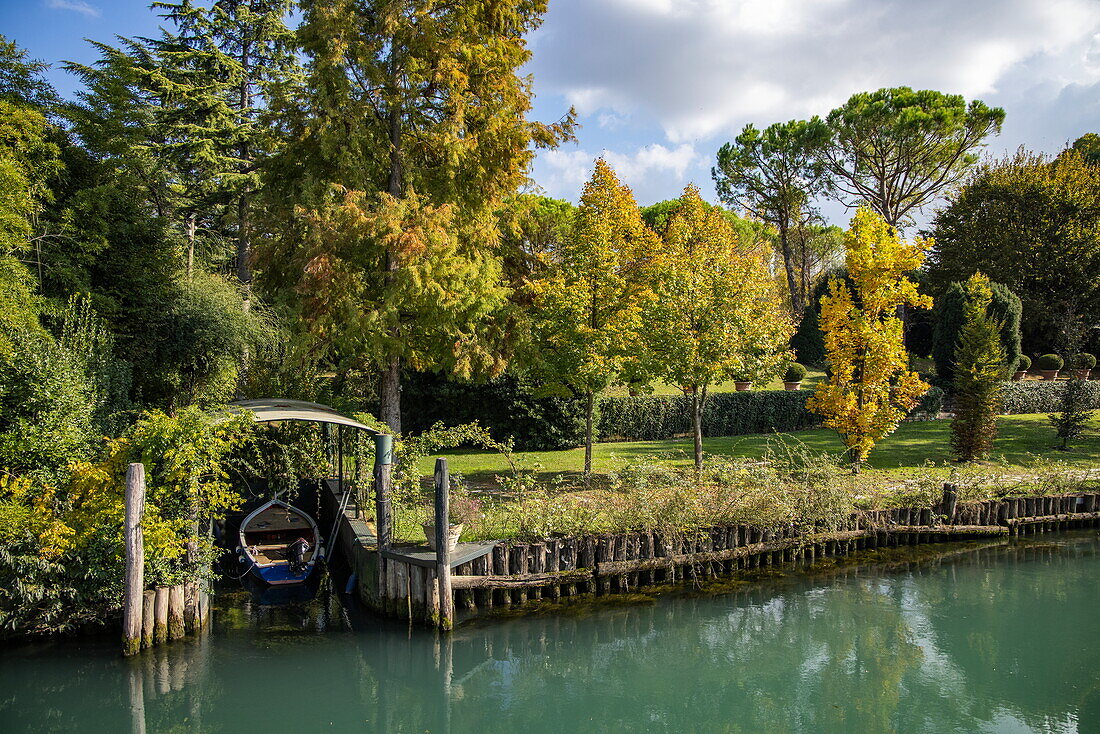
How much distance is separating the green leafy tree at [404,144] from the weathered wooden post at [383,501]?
592 cm

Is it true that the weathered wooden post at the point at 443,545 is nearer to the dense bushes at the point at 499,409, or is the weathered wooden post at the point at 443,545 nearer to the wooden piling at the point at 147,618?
the wooden piling at the point at 147,618

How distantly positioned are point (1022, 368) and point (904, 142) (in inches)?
525

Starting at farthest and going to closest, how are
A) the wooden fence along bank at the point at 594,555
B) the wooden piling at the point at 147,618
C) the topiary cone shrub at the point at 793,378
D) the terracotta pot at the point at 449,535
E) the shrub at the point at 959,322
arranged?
the shrub at the point at 959,322
the topiary cone shrub at the point at 793,378
the wooden fence along bank at the point at 594,555
the terracotta pot at the point at 449,535
the wooden piling at the point at 147,618

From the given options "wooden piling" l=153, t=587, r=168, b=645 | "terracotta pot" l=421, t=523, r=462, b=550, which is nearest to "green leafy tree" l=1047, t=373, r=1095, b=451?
"terracotta pot" l=421, t=523, r=462, b=550

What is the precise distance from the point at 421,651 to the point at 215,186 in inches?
918

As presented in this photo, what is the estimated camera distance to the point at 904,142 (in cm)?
3950

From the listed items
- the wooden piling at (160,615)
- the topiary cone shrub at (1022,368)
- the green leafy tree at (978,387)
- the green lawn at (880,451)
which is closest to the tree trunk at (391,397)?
the green lawn at (880,451)

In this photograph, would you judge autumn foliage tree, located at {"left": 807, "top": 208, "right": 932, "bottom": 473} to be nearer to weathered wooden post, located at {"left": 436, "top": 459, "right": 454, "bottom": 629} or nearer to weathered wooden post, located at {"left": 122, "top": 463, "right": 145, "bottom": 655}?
weathered wooden post, located at {"left": 436, "top": 459, "right": 454, "bottom": 629}

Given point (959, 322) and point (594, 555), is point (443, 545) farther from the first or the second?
point (959, 322)

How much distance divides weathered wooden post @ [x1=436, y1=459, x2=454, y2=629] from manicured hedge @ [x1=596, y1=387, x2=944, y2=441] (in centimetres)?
1262

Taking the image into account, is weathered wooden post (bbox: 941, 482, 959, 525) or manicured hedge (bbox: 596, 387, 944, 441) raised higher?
manicured hedge (bbox: 596, 387, 944, 441)

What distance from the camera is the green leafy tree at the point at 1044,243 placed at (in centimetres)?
3422

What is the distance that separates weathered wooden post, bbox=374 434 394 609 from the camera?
11281mm

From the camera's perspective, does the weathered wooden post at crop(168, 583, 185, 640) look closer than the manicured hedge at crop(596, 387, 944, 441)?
Yes
